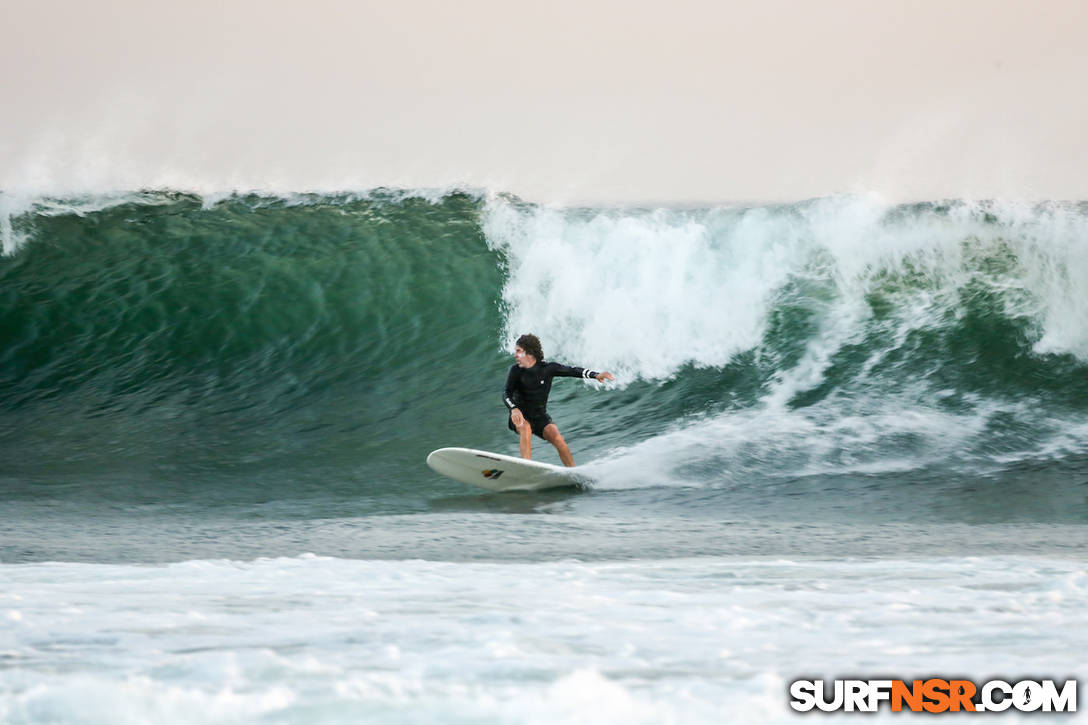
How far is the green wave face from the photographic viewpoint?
790cm

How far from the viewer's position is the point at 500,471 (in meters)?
6.98

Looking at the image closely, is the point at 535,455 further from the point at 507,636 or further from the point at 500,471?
the point at 507,636

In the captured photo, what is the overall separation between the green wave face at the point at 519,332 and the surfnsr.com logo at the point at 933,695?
4.11 meters

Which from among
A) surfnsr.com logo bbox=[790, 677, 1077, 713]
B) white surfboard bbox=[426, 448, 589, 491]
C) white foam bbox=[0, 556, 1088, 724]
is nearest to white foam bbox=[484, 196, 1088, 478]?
A: white surfboard bbox=[426, 448, 589, 491]

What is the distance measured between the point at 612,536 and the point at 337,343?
607cm

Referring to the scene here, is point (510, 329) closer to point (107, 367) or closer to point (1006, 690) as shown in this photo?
point (107, 367)

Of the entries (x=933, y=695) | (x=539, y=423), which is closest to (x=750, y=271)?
(x=539, y=423)

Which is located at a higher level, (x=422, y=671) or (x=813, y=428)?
(x=813, y=428)

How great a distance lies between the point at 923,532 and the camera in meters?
5.54

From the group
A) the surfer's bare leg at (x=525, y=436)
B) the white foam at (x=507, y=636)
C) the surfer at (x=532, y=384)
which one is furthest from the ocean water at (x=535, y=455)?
the surfer at (x=532, y=384)

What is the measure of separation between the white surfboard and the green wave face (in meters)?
0.33

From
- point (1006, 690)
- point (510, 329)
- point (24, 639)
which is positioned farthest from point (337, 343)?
point (1006, 690)

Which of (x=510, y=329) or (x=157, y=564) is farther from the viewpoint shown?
(x=510, y=329)

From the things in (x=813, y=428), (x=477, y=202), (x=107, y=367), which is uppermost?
(x=477, y=202)
